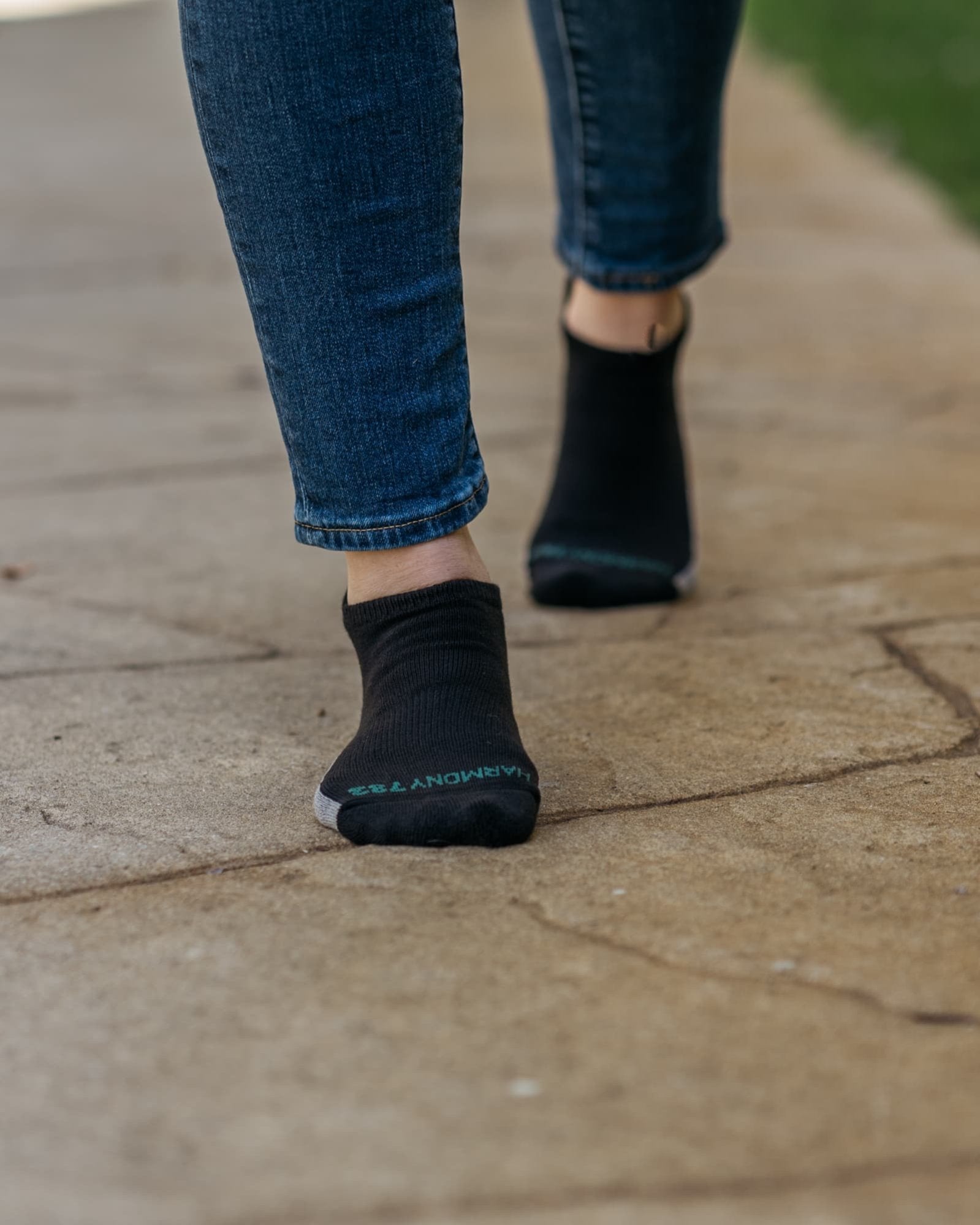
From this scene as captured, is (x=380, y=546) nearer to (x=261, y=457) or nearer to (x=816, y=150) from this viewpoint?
(x=261, y=457)

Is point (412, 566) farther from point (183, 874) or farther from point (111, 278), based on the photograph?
point (111, 278)

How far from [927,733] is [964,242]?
2.65 metres

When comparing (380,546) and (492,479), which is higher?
(380,546)

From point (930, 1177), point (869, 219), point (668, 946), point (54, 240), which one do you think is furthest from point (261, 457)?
point (869, 219)

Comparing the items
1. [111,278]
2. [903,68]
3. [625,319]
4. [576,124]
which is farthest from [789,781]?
[903,68]

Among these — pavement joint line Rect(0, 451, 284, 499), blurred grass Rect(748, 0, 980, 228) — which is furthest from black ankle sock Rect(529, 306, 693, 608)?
blurred grass Rect(748, 0, 980, 228)

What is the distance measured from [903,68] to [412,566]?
5.18 meters

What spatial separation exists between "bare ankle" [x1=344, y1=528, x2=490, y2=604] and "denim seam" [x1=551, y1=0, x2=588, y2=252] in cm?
55

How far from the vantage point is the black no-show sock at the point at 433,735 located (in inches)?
38.2

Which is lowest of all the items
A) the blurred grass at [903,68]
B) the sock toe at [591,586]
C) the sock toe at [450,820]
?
the blurred grass at [903,68]

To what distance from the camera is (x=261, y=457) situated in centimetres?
211

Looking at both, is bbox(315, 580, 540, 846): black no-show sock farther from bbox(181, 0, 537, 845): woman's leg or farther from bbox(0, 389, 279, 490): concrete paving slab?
bbox(0, 389, 279, 490): concrete paving slab

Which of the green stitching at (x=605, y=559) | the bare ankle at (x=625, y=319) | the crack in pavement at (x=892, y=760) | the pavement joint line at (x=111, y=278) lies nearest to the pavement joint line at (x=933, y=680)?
the crack in pavement at (x=892, y=760)

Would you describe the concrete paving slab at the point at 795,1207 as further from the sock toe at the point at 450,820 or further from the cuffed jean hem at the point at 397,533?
the cuffed jean hem at the point at 397,533
